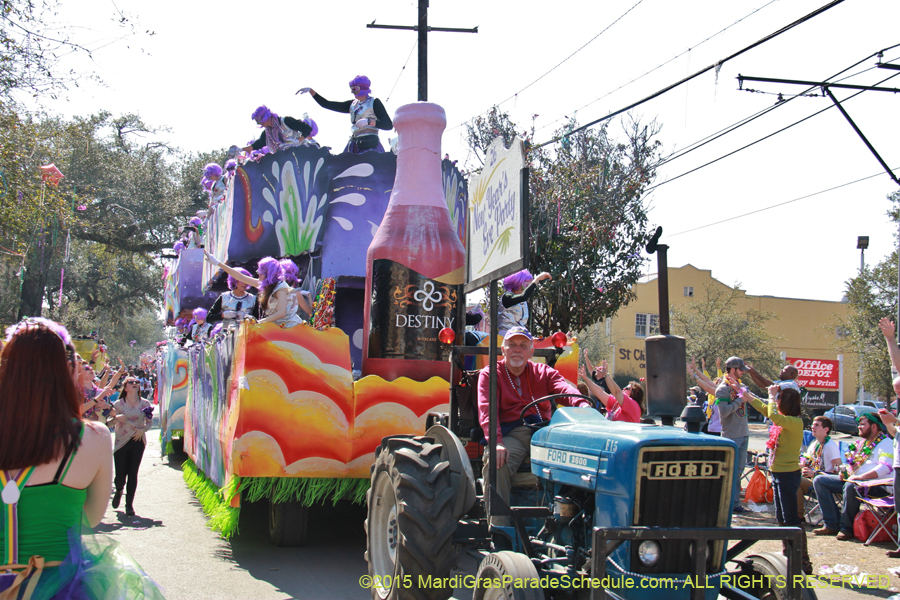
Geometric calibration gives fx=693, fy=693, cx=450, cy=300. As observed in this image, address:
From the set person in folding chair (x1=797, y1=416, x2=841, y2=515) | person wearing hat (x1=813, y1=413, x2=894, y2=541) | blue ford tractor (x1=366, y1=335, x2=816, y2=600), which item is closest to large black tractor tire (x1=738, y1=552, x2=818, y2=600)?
blue ford tractor (x1=366, y1=335, x2=816, y2=600)

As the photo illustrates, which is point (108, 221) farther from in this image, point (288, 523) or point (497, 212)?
point (497, 212)

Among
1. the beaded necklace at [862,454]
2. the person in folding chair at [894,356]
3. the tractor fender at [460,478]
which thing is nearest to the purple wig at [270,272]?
the tractor fender at [460,478]

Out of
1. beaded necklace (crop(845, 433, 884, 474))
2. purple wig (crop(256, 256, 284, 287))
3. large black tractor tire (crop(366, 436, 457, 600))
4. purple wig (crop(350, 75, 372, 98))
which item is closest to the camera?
large black tractor tire (crop(366, 436, 457, 600))

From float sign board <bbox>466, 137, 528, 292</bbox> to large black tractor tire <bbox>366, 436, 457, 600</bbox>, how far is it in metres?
1.21

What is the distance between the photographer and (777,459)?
6461 millimetres

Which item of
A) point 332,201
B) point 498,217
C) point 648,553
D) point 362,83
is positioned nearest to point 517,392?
point 498,217

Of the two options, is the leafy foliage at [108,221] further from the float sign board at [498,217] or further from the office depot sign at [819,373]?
the office depot sign at [819,373]

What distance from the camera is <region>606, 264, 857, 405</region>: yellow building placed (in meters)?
40.0

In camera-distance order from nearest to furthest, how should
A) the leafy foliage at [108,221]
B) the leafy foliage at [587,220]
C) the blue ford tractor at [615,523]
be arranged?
the blue ford tractor at [615,523]
the leafy foliage at [587,220]
the leafy foliage at [108,221]

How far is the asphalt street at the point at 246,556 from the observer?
5.47m

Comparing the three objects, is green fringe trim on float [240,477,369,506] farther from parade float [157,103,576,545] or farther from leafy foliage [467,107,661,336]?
leafy foliage [467,107,661,336]

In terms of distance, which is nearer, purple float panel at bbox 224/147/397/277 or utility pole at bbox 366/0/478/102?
purple float panel at bbox 224/147/397/277

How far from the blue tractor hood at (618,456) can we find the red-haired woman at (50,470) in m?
2.13

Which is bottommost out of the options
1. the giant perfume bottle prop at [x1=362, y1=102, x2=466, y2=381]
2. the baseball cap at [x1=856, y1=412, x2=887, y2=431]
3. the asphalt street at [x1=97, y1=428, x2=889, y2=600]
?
the asphalt street at [x1=97, y1=428, x2=889, y2=600]
